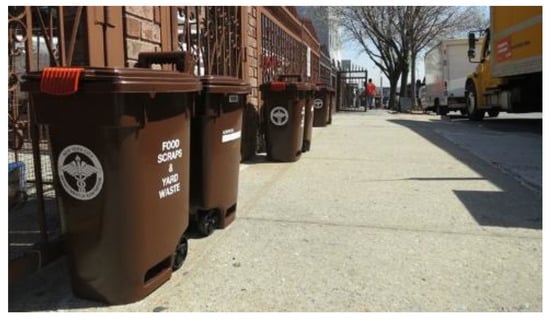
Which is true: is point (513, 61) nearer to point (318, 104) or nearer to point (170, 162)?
point (318, 104)

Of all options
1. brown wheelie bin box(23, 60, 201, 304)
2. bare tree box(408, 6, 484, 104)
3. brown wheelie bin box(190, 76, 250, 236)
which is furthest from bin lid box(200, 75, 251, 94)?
bare tree box(408, 6, 484, 104)

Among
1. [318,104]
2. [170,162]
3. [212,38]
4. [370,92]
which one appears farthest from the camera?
[370,92]

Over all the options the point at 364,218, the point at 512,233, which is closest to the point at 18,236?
the point at 364,218

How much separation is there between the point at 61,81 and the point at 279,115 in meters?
4.86

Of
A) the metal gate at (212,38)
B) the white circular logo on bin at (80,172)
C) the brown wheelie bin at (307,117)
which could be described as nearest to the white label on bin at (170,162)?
the white circular logo on bin at (80,172)

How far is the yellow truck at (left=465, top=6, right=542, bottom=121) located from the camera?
11.0 m

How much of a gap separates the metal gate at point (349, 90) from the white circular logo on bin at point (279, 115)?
57.1 feet

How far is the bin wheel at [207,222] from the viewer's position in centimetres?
390

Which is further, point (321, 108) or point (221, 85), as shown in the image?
point (321, 108)

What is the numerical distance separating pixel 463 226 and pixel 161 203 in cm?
251

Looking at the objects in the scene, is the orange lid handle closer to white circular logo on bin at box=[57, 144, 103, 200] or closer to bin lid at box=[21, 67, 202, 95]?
bin lid at box=[21, 67, 202, 95]

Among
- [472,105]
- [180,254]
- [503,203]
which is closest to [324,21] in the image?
[472,105]

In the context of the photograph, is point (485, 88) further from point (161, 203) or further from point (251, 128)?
point (161, 203)

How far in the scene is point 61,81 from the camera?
249cm
